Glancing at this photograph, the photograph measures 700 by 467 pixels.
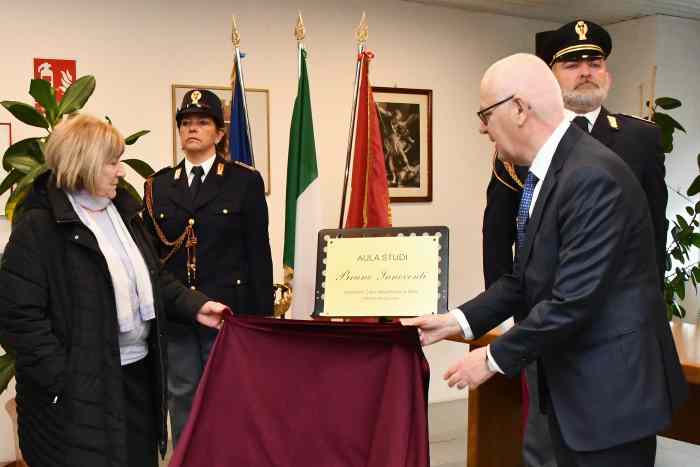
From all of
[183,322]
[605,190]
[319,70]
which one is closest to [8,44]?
[319,70]

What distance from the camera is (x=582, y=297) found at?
63.9 inches

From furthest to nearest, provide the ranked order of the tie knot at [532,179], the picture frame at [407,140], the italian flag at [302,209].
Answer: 1. the picture frame at [407,140]
2. the italian flag at [302,209]
3. the tie knot at [532,179]

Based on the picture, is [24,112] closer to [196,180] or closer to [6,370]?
[196,180]

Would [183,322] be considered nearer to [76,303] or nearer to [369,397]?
[76,303]

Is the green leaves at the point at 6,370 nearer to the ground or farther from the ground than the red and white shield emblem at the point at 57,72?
nearer to the ground

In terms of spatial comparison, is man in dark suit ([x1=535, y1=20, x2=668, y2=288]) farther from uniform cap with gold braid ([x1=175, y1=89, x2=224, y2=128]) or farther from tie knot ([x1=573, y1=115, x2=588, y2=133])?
uniform cap with gold braid ([x1=175, y1=89, x2=224, y2=128])

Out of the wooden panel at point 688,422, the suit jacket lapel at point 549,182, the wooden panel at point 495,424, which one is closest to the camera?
the suit jacket lapel at point 549,182

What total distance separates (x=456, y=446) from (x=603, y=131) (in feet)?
7.67

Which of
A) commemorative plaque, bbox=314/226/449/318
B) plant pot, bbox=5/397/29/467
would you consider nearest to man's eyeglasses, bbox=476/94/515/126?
commemorative plaque, bbox=314/226/449/318

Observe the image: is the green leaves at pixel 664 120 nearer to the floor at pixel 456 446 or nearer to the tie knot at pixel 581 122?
the floor at pixel 456 446

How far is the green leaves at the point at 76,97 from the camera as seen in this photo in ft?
10.7

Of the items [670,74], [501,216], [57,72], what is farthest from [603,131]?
[670,74]

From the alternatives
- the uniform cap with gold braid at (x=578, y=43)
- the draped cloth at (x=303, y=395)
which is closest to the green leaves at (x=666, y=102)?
the uniform cap with gold braid at (x=578, y=43)

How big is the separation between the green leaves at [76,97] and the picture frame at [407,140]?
81.1 inches
